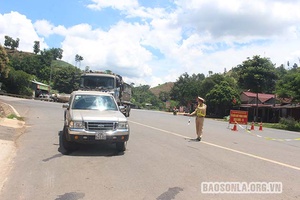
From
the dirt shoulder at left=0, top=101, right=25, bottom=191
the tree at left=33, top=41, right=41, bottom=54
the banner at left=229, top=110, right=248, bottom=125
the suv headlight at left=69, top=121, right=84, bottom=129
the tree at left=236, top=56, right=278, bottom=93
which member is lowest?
the dirt shoulder at left=0, top=101, right=25, bottom=191

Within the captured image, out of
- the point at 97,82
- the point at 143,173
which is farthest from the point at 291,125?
the point at 143,173

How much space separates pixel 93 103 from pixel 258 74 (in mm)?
42989

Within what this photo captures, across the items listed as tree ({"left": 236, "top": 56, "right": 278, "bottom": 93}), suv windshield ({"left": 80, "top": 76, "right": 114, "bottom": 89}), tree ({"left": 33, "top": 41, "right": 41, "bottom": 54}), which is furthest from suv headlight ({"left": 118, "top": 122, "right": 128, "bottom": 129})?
tree ({"left": 33, "top": 41, "right": 41, "bottom": 54})

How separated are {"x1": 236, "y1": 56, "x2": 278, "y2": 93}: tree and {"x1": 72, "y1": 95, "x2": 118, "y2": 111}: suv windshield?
4180cm

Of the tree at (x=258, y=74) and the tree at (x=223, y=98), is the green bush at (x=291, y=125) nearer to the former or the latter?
the tree at (x=258, y=74)

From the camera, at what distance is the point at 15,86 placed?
68.5 metres

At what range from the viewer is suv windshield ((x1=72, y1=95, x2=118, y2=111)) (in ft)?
34.6

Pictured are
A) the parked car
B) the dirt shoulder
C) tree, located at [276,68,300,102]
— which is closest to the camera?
the dirt shoulder

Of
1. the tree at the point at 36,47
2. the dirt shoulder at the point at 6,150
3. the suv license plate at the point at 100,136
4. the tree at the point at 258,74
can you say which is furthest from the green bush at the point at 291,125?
the tree at the point at 36,47

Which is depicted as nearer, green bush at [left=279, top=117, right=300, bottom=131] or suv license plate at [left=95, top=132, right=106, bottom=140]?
suv license plate at [left=95, top=132, right=106, bottom=140]

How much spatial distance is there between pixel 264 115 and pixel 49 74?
74.7m

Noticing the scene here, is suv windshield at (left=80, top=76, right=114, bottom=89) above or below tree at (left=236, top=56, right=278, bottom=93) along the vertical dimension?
below

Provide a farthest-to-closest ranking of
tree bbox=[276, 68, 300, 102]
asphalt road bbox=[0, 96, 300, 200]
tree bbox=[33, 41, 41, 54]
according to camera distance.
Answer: tree bbox=[33, 41, 41, 54] → tree bbox=[276, 68, 300, 102] → asphalt road bbox=[0, 96, 300, 200]

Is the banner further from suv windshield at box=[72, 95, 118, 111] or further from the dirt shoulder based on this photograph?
suv windshield at box=[72, 95, 118, 111]
